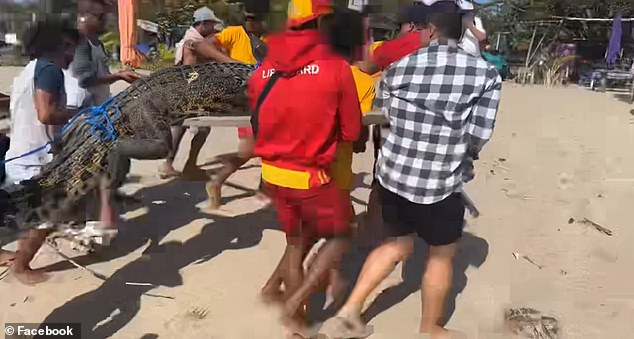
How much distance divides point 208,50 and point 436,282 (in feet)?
8.49

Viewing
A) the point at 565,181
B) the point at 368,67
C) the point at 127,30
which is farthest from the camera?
the point at 565,181

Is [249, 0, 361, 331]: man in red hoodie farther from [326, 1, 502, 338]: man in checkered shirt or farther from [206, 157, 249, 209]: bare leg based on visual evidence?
[206, 157, 249, 209]: bare leg

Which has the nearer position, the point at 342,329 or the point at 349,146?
the point at 342,329

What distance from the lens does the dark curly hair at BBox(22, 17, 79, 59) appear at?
3.02 m

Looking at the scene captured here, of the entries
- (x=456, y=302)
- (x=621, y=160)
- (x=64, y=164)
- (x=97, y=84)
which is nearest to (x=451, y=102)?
(x=456, y=302)

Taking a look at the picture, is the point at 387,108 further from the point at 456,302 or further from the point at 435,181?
→ the point at 456,302

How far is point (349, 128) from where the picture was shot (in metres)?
2.45

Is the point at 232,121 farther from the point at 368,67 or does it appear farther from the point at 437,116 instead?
the point at 437,116

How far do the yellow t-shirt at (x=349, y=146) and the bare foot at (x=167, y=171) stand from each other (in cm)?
292

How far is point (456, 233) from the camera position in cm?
261

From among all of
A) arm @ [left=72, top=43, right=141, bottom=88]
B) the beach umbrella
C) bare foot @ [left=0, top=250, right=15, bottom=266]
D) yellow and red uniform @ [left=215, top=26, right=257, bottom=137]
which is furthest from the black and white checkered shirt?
the beach umbrella

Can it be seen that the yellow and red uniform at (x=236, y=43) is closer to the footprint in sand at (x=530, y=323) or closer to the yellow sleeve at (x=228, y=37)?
the yellow sleeve at (x=228, y=37)

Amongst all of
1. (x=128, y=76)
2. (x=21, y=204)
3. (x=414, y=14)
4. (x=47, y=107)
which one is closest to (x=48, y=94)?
(x=47, y=107)

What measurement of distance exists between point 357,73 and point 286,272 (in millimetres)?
983
